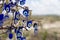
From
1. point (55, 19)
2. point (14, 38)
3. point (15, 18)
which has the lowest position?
point (55, 19)

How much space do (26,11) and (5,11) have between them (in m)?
0.10

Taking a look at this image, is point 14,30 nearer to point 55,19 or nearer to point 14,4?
point 14,4

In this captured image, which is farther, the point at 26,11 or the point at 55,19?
the point at 55,19

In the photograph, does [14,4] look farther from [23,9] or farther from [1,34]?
[1,34]

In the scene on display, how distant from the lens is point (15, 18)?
1.29 meters

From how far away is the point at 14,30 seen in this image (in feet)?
4.31

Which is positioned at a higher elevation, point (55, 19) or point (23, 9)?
point (23, 9)

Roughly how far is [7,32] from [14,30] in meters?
0.04

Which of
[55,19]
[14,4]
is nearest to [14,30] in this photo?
[14,4]

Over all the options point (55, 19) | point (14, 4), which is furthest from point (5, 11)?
point (55, 19)

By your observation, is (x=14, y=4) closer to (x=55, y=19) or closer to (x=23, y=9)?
(x=23, y=9)

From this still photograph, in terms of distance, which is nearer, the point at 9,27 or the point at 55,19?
the point at 9,27

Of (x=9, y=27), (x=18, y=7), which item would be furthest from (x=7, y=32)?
(x=18, y=7)

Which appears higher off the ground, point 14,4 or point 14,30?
point 14,4
